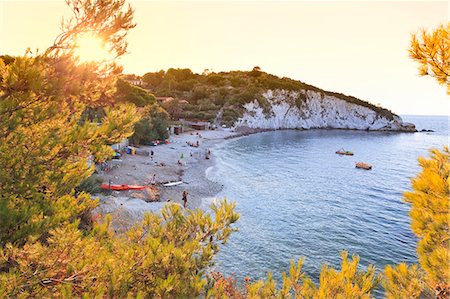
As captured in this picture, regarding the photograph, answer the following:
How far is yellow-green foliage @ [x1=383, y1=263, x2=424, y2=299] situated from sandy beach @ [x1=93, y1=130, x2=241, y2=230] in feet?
44.9

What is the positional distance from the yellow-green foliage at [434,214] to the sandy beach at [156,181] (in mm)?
14465

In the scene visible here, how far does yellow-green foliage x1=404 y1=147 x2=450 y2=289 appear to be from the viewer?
5.54 m

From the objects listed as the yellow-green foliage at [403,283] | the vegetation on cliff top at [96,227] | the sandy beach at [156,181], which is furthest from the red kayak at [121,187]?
the yellow-green foliage at [403,283]

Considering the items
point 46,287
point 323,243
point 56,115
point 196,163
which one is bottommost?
point 323,243

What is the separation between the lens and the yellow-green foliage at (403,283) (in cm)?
642

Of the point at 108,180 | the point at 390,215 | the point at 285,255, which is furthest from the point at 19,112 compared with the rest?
the point at 390,215

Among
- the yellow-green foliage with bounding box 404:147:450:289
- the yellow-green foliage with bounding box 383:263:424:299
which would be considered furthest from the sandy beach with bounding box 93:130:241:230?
the yellow-green foliage with bounding box 404:147:450:289

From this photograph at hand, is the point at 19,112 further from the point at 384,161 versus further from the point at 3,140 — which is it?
the point at 384,161

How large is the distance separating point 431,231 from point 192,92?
341 ft

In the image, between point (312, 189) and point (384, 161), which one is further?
point (384, 161)

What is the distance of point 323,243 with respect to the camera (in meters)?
20.4

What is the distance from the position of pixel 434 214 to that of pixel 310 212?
21.4 m

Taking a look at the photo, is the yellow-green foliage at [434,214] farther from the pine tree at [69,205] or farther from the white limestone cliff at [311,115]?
the white limestone cliff at [311,115]

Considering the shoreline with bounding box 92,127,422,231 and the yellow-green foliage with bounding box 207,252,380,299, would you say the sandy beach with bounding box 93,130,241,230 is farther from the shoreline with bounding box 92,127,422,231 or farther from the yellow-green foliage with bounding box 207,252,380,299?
the yellow-green foliage with bounding box 207,252,380,299
